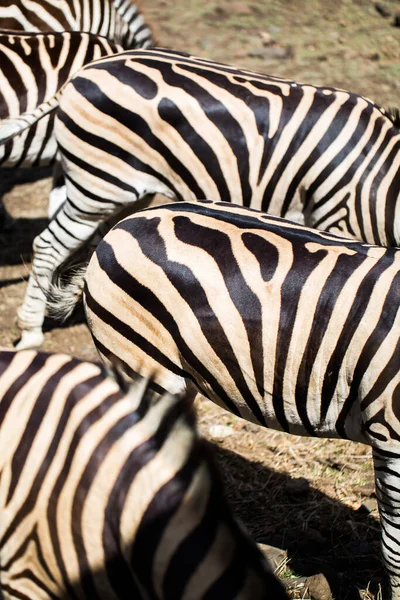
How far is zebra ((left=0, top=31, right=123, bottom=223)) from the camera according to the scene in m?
5.62

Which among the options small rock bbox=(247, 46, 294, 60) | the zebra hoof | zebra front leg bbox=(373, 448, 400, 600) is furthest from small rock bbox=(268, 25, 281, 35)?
zebra front leg bbox=(373, 448, 400, 600)

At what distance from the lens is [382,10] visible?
432 inches

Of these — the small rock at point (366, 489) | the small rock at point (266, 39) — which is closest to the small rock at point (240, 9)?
the small rock at point (266, 39)

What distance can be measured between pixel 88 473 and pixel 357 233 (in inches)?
121

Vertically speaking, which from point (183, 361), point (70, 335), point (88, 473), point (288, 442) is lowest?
point (70, 335)

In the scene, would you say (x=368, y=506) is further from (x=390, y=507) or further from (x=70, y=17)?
(x=70, y=17)

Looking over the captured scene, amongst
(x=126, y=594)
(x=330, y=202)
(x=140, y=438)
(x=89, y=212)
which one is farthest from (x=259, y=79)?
(x=126, y=594)

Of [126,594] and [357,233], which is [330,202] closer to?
[357,233]

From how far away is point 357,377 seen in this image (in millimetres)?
3119

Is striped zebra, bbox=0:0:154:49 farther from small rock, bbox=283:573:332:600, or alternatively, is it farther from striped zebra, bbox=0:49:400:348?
small rock, bbox=283:573:332:600

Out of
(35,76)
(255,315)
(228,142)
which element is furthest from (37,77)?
(255,315)

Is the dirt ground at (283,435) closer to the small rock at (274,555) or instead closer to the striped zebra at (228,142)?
the small rock at (274,555)

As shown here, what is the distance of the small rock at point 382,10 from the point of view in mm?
10930

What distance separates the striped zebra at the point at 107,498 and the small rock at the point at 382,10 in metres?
9.83
